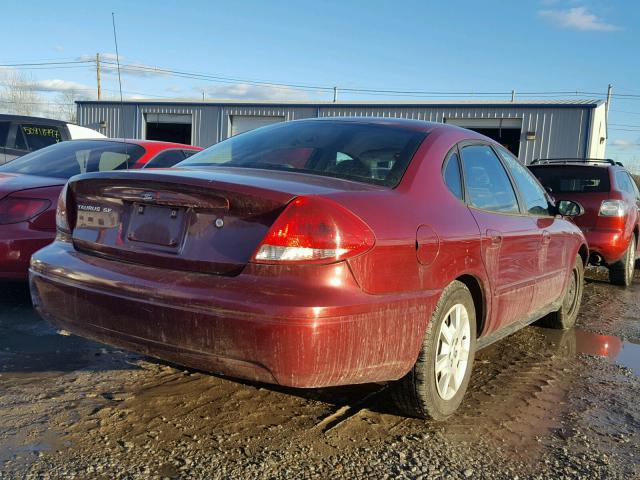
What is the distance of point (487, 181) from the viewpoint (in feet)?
12.4

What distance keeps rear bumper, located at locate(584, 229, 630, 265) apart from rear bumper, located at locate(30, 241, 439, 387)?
517 centimetres

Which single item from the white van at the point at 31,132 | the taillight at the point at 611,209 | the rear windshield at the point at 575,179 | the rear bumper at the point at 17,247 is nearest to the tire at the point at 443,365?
the rear bumper at the point at 17,247

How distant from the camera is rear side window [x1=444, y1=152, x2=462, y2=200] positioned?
10.8 feet

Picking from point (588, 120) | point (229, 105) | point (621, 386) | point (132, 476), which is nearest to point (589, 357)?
point (621, 386)

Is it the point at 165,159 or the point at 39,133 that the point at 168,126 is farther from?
the point at 165,159

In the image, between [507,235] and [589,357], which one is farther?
[589,357]

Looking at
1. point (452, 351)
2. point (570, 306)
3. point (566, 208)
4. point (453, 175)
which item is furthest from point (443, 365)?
point (570, 306)

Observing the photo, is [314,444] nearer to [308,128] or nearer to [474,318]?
[474,318]

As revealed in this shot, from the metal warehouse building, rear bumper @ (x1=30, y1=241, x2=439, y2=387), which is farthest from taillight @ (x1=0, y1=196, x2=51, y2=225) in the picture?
the metal warehouse building

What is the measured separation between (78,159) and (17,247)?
133cm

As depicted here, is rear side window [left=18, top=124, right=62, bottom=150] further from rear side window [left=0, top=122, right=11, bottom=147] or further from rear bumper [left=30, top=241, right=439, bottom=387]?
rear bumper [left=30, top=241, right=439, bottom=387]

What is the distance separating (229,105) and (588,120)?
1345cm

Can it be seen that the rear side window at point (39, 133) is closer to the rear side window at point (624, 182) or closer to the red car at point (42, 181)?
the red car at point (42, 181)

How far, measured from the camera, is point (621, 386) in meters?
3.91
